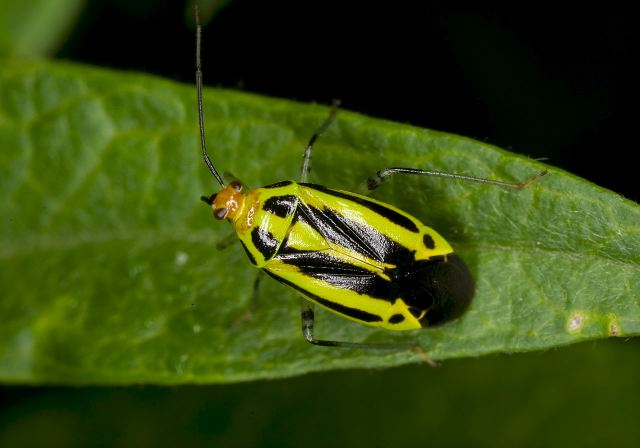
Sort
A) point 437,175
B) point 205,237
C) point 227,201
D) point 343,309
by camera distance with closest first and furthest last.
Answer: point 437,175
point 343,309
point 227,201
point 205,237

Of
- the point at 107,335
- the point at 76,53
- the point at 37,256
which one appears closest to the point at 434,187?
the point at 107,335

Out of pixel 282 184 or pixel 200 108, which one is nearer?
pixel 200 108

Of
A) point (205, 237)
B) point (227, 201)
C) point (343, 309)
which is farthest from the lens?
point (205, 237)

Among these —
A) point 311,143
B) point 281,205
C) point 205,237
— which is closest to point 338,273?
point 281,205

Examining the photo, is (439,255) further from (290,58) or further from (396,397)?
(290,58)

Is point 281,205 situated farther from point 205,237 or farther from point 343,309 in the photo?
point 343,309

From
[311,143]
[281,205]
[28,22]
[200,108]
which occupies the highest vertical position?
[28,22]

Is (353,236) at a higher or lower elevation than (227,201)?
lower

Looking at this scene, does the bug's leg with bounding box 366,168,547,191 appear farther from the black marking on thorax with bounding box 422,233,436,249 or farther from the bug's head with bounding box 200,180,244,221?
the bug's head with bounding box 200,180,244,221
